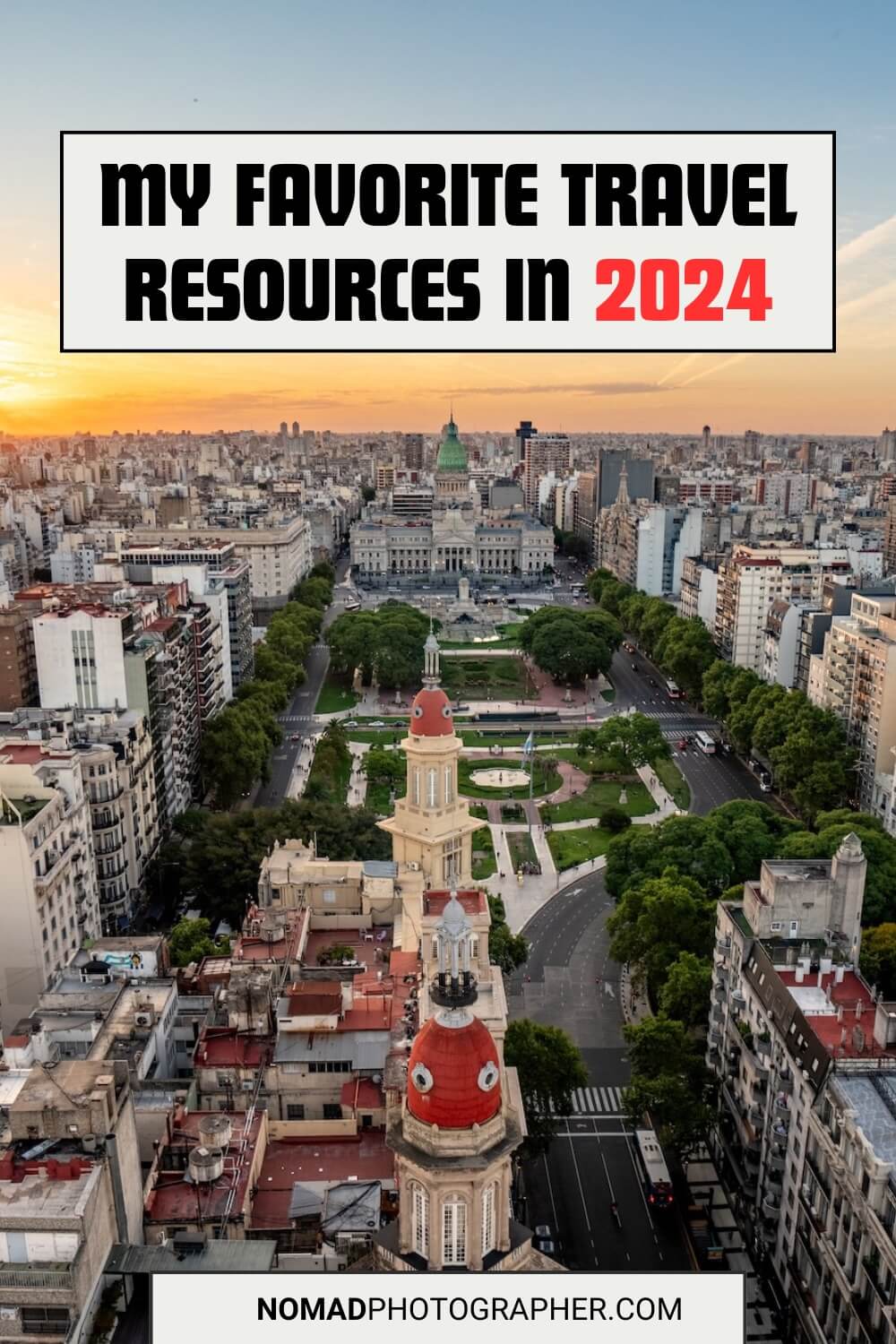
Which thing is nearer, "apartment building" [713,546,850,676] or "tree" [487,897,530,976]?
"tree" [487,897,530,976]

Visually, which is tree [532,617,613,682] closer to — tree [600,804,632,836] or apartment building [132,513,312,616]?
tree [600,804,632,836]

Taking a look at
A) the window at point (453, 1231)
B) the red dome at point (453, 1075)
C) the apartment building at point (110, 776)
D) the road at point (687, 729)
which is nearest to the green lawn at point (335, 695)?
the road at point (687, 729)

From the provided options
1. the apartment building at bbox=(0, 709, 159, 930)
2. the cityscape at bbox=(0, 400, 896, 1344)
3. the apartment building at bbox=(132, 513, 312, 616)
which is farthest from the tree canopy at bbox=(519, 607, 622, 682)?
the apartment building at bbox=(0, 709, 159, 930)

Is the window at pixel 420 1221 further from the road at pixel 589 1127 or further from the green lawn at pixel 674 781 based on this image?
the green lawn at pixel 674 781

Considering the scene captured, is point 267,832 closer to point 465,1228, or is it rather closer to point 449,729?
point 449,729

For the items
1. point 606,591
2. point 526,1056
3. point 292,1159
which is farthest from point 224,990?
point 606,591

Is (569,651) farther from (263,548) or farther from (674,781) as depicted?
(263,548)
